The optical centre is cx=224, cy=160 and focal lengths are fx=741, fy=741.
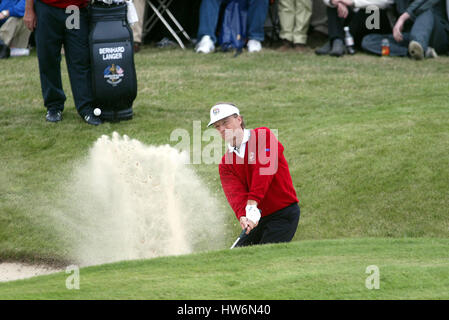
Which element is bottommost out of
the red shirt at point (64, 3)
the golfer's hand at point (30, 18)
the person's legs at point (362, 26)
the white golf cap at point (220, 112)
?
the person's legs at point (362, 26)

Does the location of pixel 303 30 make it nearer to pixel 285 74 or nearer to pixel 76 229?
pixel 285 74

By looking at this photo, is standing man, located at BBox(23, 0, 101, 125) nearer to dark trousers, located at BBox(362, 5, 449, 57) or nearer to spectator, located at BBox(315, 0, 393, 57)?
spectator, located at BBox(315, 0, 393, 57)

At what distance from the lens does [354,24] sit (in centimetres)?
1261

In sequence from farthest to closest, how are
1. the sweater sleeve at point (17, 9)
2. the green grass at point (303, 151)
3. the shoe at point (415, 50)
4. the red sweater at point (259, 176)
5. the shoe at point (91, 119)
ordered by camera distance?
the sweater sleeve at point (17, 9) → the shoe at point (415, 50) → the shoe at point (91, 119) → the red sweater at point (259, 176) → the green grass at point (303, 151)

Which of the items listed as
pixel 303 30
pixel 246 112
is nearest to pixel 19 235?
pixel 246 112

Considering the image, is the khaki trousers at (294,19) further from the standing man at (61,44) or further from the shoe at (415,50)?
the standing man at (61,44)

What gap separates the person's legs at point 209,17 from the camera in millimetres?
12594

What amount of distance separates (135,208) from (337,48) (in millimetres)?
6237

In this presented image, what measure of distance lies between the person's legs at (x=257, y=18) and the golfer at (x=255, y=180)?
7.23 m

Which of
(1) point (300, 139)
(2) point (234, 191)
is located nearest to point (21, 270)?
(2) point (234, 191)

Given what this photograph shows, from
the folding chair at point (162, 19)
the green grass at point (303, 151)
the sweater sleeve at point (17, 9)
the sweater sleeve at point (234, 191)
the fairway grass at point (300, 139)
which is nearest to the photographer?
the green grass at point (303, 151)

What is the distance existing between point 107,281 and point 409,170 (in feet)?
14.1

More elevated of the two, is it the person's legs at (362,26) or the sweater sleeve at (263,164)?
the sweater sleeve at (263,164)

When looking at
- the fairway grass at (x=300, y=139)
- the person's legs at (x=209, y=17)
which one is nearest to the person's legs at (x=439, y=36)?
the fairway grass at (x=300, y=139)
